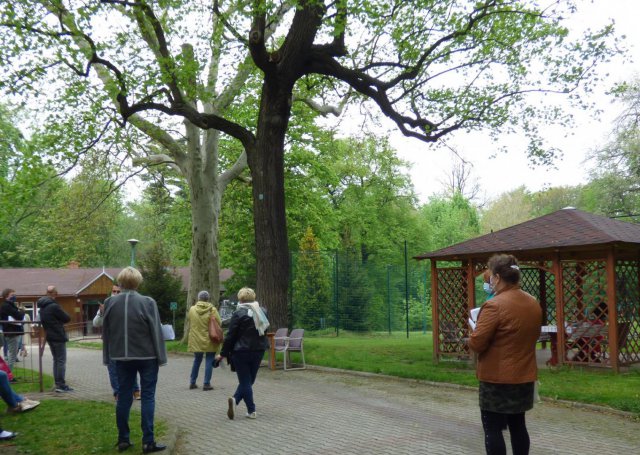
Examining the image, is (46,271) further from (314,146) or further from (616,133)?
(616,133)

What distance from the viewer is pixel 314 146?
30.6m

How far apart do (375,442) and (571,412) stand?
3.53 meters

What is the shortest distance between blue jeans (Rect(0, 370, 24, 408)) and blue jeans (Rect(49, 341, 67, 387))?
2.09m

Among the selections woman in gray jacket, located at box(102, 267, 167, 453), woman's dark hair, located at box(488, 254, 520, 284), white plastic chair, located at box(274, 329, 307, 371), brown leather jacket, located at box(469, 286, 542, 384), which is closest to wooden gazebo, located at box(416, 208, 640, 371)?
white plastic chair, located at box(274, 329, 307, 371)

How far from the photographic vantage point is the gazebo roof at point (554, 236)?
1242 cm

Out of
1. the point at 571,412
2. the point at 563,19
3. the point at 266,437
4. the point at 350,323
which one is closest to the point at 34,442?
the point at 266,437

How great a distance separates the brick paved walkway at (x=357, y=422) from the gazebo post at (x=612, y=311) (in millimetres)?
3631

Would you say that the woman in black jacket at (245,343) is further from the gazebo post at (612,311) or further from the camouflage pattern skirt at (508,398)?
the gazebo post at (612,311)

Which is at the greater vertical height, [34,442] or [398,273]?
[398,273]

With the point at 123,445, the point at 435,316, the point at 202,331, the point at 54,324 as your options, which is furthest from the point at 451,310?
the point at 123,445

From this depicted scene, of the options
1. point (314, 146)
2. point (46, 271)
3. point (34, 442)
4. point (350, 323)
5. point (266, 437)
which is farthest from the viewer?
point (46, 271)

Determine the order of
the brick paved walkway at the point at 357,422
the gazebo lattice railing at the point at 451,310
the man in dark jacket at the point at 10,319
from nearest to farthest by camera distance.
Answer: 1. the brick paved walkway at the point at 357,422
2. the man in dark jacket at the point at 10,319
3. the gazebo lattice railing at the point at 451,310

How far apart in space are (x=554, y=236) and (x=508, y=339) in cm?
930

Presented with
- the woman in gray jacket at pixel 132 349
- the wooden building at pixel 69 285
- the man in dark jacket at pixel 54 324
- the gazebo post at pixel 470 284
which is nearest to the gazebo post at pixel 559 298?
the gazebo post at pixel 470 284
